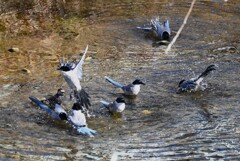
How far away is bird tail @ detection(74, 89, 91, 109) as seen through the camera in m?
7.02

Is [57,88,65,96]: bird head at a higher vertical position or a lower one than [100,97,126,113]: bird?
higher

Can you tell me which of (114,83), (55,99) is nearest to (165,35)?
(114,83)

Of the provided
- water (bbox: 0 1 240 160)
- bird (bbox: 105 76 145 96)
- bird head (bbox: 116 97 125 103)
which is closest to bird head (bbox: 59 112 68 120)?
water (bbox: 0 1 240 160)

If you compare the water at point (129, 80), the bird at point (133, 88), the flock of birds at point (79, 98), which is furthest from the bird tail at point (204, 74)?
the bird at point (133, 88)

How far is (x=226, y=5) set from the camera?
12414mm

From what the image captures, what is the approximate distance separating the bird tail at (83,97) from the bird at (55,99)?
0.20 m

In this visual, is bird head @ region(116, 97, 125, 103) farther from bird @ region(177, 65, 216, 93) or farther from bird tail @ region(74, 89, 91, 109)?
bird @ region(177, 65, 216, 93)

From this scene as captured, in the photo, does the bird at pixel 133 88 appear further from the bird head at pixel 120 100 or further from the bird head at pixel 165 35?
the bird head at pixel 165 35

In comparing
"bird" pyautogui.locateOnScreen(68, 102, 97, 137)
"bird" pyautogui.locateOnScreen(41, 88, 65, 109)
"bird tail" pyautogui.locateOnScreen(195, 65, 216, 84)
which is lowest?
"bird" pyautogui.locateOnScreen(68, 102, 97, 137)

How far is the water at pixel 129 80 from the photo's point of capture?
5965mm

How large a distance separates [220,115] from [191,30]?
13.6 feet

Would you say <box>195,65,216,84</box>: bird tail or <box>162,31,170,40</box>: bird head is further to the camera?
<box>162,31,170,40</box>: bird head

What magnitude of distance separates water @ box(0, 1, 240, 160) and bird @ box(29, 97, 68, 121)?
80 mm

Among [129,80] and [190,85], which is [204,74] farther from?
[129,80]
